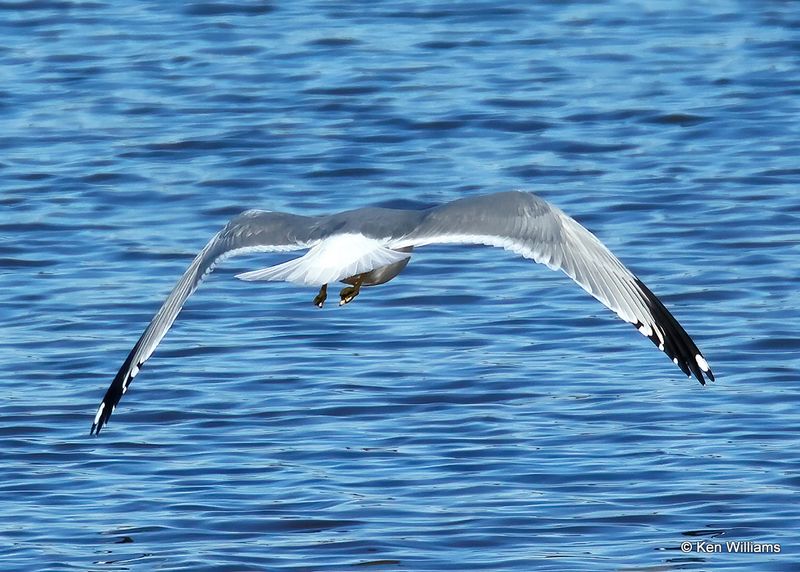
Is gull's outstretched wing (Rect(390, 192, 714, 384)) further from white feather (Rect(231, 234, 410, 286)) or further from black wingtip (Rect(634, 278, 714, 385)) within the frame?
white feather (Rect(231, 234, 410, 286))

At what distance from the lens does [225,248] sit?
6.41m

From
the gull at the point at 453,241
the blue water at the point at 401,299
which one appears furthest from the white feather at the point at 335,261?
the blue water at the point at 401,299

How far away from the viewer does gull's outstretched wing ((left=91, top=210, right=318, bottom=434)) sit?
6.33 m

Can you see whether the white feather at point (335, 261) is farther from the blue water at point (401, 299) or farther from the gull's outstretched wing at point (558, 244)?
the blue water at point (401, 299)

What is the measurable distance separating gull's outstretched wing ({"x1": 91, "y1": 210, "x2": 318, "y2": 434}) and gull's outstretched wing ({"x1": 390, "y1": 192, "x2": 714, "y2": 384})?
464 mm

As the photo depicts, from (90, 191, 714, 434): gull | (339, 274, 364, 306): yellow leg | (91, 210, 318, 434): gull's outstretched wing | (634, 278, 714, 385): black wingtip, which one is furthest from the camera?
(339, 274, 364, 306): yellow leg

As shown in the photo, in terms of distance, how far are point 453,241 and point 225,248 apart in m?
0.80

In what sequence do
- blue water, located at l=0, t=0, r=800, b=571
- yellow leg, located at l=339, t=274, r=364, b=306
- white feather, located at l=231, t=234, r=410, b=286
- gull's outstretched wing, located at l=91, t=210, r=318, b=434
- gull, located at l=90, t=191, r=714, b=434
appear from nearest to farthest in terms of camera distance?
1. white feather, located at l=231, t=234, r=410, b=286
2. gull, located at l=90, t=191, r=714, b=434
3. gull's outstretched wing, located at l=91, t=210, r=318, b=434
4. blue water, located at l=0, t=0, r=800, b=571
5. yellow leg, located at l=339, t=274, r=364, b=306

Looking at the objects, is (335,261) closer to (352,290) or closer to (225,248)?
(225,248)

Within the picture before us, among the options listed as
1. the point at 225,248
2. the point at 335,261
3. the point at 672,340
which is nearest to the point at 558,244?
the point at 672,340

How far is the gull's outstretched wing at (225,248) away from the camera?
633 cm

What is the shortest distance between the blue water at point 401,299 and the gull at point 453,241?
0.65 m

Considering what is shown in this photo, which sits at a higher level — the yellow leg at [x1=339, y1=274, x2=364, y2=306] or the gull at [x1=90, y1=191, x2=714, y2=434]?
the gull at [x1=90, y1=191, x2=714, y2=434]

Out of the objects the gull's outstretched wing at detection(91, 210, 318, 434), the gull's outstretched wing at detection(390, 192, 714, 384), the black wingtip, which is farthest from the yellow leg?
the black wingtip
